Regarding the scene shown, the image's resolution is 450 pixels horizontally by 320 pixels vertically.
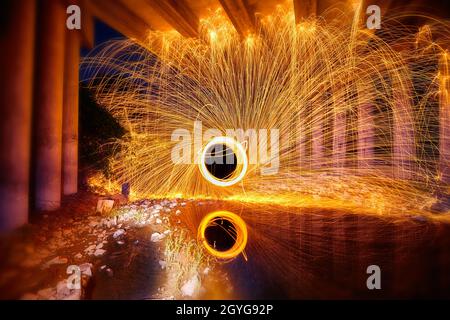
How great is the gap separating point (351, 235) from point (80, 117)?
279 inches

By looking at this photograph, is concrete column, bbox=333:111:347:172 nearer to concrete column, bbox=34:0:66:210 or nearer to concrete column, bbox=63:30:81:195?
concrete column, bbox=63:30:81:195

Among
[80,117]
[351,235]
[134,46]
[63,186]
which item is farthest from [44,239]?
[134,46]

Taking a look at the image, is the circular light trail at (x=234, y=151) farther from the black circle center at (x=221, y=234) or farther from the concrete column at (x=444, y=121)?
the concrete column at (x=444, y=121)

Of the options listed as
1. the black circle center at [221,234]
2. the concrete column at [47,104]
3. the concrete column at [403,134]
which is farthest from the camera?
the concrete column at [403,134]

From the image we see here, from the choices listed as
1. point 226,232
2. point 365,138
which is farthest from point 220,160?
point 365,138

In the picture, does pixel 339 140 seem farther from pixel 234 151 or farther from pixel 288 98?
pixel 234 151

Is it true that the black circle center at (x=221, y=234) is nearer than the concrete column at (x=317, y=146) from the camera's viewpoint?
Yes

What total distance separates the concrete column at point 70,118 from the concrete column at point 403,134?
1064 cm

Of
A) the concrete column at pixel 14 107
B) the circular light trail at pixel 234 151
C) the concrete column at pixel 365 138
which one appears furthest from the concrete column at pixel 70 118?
the concrete column at pixel 365 138

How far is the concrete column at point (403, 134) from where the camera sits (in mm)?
8289

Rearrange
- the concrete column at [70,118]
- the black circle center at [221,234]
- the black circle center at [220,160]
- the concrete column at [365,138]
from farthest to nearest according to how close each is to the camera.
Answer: the concrete column at [365,138] → the black circle center at [220,160] → the concrete column at [70,118] → the black circle center at [221,234]
